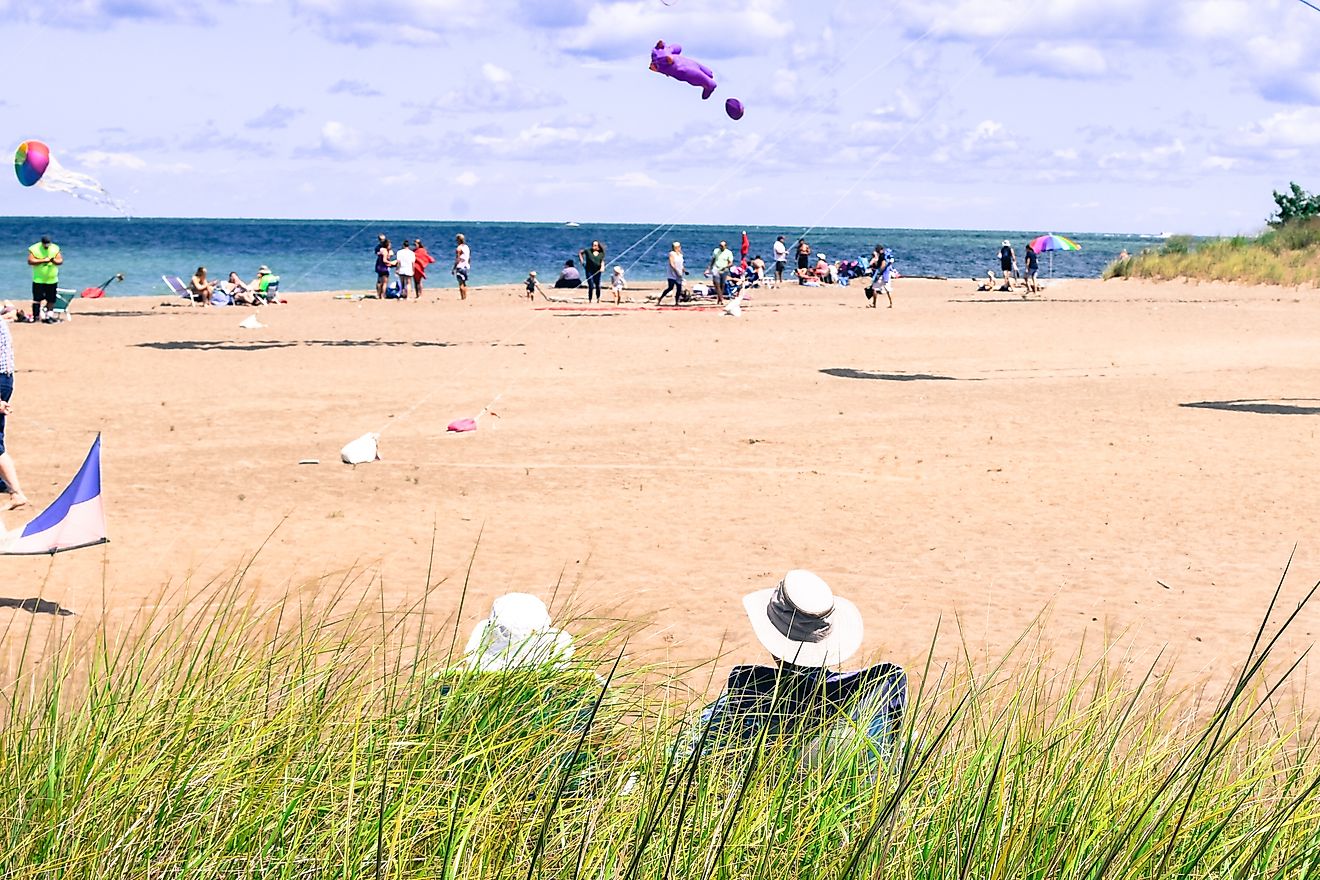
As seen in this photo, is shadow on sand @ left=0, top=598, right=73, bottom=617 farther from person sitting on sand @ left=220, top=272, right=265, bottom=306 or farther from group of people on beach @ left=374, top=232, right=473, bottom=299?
group of people on beach @ left=374, top=232, right=473, bottom=299

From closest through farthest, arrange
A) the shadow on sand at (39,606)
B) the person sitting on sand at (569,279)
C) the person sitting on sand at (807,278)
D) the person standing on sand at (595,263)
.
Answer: the shadow on sand at (39,606), the person standing on sand at (595,263), the person sitting on sand at (569,279), the person sitting on sand at (807,278)

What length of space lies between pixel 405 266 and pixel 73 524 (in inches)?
1005

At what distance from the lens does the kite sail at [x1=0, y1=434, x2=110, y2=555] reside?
6.94 metres

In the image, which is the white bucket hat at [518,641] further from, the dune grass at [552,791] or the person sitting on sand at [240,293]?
the person sitting on sand at [240,293]

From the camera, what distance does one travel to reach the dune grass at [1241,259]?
39.3m

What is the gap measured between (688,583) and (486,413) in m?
6.49

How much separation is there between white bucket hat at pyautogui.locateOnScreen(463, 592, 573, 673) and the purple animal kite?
26.2 feet

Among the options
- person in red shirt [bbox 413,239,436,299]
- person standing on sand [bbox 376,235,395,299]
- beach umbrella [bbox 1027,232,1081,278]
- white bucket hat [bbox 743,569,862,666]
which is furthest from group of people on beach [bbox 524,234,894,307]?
white bucket hat [bbox 743,569,862,666]

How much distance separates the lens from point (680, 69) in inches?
463

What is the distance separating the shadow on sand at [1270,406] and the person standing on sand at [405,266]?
2000 centimetres

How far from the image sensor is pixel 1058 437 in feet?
42.5

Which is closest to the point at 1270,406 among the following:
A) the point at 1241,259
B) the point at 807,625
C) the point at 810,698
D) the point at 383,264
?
the point at 807,625

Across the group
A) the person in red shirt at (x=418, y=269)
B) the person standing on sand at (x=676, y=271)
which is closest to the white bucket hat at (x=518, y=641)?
the person standing on sand at (x=676, y=271)

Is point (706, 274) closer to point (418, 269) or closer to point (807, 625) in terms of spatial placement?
point (418, 269)
